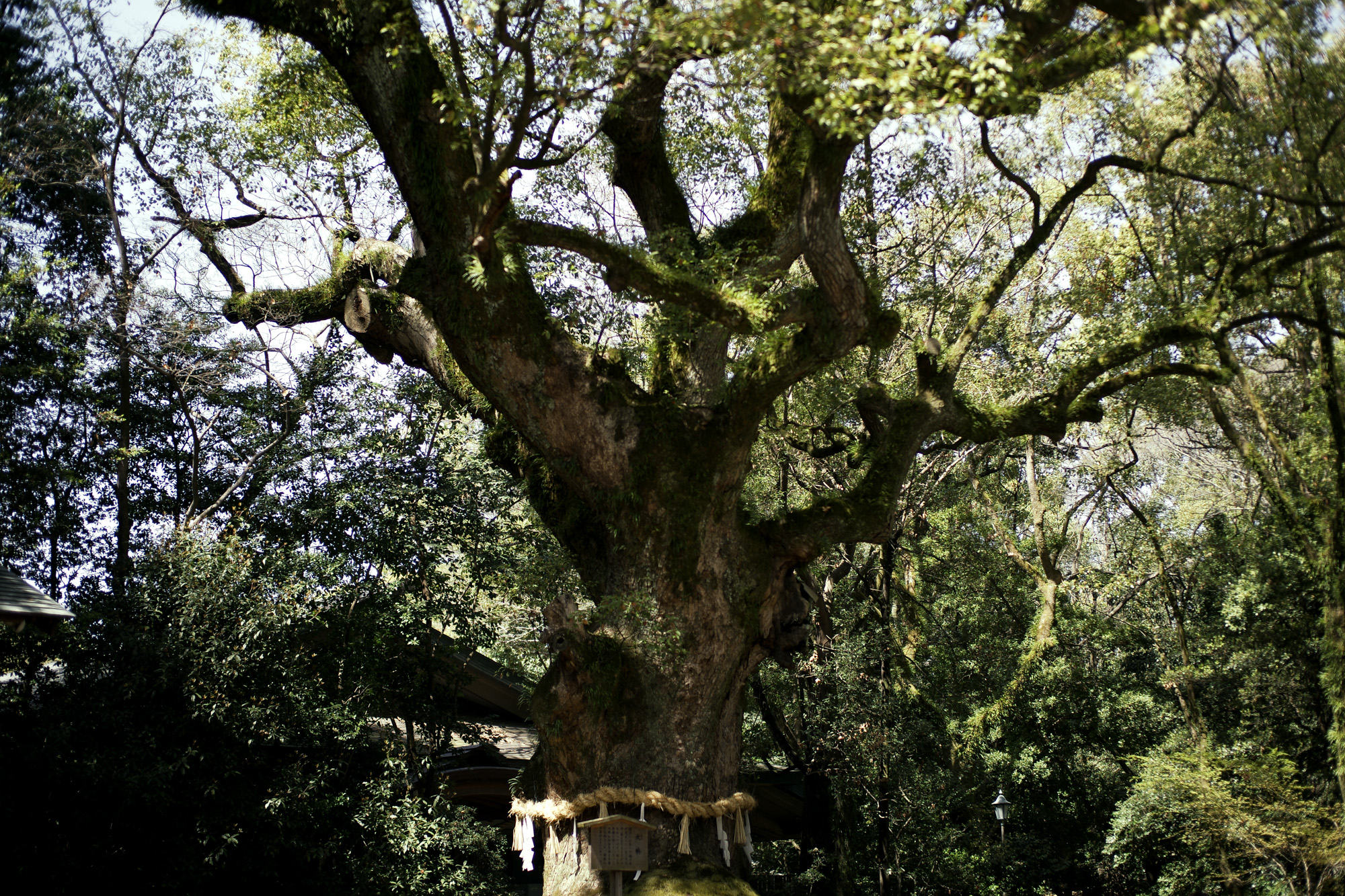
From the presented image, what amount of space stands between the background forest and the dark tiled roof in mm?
1529

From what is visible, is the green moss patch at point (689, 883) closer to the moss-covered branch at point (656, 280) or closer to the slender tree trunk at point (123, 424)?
the moss-covered branch at point (656, 280)

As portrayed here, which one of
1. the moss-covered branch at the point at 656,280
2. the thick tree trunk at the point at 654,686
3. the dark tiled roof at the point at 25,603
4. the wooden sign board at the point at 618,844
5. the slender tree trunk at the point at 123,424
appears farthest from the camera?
the slender tree trunk at the point at 123,424

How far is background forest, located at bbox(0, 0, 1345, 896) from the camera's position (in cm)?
732

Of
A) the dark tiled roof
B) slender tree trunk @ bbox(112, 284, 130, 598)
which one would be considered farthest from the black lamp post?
the dark tiled roof

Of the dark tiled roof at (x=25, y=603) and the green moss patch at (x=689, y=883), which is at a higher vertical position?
the dark tiled roof at (x=25, y=603)

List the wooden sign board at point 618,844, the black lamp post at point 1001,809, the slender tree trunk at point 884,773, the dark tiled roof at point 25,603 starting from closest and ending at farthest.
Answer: the dark tiled roof at point 25,603
the wooden sign board at point 618,844
the slender tree trunk at point 884,773
the black lamp post at point 1001,809

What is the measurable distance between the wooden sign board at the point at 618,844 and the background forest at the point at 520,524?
4.56ft

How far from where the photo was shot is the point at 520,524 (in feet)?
35.0

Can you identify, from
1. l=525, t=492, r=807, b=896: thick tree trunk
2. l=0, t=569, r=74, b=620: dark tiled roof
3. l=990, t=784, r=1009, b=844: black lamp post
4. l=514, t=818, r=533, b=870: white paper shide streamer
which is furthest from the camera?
l=990, t=784, r=1009, b=844: black lamp post

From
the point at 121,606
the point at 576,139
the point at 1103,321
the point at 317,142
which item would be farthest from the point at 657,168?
the point at 121,606

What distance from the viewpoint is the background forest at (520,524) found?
732 centimetres

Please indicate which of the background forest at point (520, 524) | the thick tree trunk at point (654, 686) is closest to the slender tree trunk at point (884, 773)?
the background forest at point (520, 524)

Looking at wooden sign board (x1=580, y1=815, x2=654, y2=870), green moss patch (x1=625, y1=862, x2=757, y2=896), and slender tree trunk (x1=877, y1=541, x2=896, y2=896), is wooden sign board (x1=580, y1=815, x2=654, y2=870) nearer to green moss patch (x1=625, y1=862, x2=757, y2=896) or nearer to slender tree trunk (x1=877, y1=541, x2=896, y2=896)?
green moss patch (x1=625, y1=862, x2=757, y2=896)

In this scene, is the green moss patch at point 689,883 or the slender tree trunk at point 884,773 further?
the slender tree trunk at point 884,773
